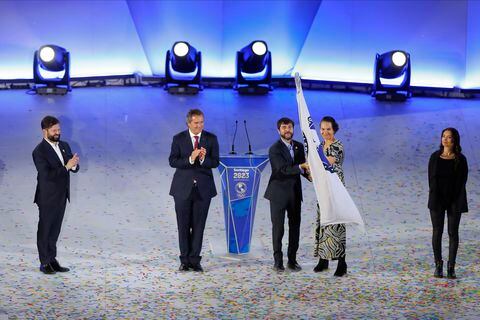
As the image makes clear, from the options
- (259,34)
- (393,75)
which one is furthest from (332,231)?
(259,34)

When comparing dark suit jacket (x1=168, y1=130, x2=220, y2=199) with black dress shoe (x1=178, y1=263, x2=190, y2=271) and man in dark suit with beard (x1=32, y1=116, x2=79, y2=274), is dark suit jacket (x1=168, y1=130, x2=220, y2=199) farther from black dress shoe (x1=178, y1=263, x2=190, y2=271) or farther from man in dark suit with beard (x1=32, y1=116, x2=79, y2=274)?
man in dark suit with beard (x1=32, y1=116, x2=79, y2=274)

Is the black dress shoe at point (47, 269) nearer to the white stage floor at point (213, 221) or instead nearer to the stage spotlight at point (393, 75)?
the white stage floor at point (213, 221)

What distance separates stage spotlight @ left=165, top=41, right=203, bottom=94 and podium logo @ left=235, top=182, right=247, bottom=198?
550cm

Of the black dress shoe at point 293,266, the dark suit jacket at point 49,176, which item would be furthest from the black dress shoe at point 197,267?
the dark suit jacket at point 49,176

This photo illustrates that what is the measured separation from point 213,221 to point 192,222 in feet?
5.33

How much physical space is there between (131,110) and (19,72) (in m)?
2.29

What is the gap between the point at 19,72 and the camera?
1314 centimetres

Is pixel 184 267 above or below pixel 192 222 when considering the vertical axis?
below

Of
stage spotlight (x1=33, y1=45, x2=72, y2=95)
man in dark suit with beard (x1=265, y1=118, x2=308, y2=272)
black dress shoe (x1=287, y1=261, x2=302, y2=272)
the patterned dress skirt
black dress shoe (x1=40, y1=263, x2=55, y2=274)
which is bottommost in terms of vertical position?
black dress shoe (x1=40, y1=263, x2=55, y2=274)

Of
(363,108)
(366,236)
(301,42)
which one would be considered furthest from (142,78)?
(366,236)

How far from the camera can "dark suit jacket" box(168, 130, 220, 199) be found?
22.8 ft

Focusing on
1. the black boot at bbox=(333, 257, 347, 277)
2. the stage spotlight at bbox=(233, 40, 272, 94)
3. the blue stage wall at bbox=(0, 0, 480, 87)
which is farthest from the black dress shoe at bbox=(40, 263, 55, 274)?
the blue stage wall at bbox=(0, 0, 480, 87)

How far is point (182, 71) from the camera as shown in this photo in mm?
12742

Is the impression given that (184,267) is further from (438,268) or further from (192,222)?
(438,268)
